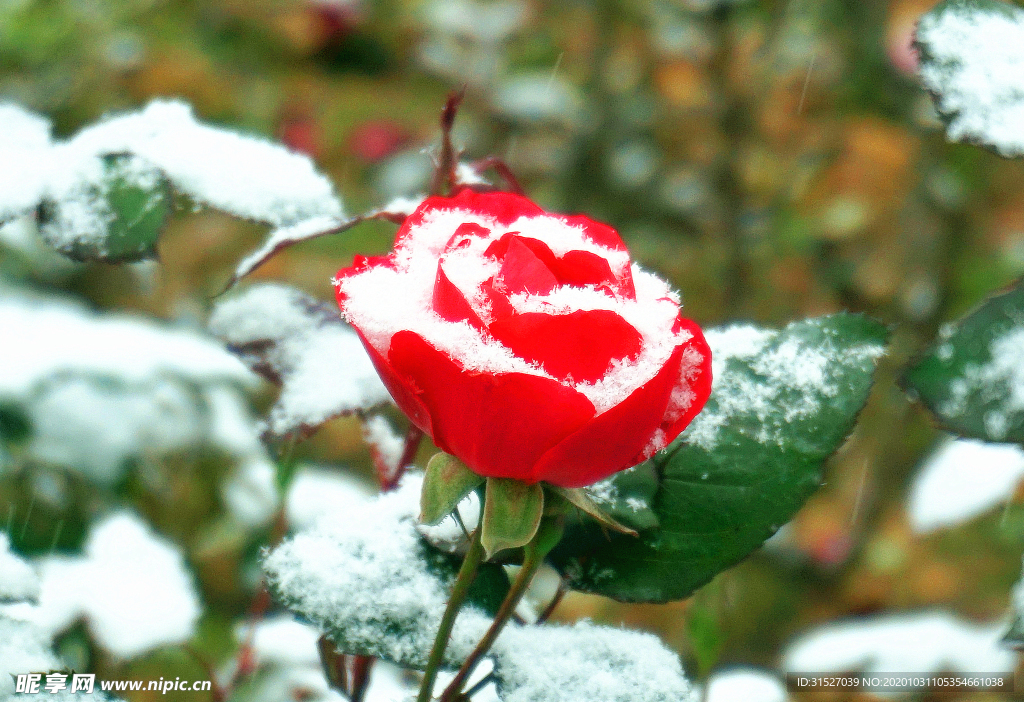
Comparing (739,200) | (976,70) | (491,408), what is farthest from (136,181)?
(739,200)

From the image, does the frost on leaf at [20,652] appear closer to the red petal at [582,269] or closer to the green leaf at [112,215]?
the green leaf at [112,215]

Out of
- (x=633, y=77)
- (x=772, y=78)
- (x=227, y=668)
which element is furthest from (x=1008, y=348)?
(x=633, y=77)

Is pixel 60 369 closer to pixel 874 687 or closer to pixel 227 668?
pixel 227 668

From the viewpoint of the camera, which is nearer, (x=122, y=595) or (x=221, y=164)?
(x=221, y=164)

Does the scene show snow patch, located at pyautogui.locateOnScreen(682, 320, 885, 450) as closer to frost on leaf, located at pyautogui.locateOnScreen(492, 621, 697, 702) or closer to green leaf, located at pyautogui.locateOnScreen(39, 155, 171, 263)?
frost on leaf, located at pyautogui.locateOnScreen(492, 621, 697, 702)

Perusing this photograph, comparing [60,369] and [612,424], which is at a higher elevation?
[60,369]

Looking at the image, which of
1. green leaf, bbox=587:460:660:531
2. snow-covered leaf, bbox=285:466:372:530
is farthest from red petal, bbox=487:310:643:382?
snow-covered leaf, bbox=285:466:372:530

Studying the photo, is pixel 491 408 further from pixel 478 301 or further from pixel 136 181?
pixel 136 181
